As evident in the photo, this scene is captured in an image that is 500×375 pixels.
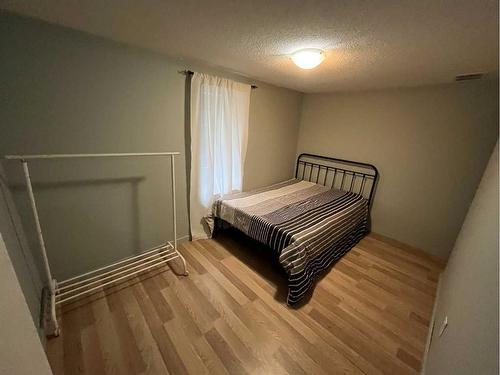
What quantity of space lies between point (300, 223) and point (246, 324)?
39.4 inches

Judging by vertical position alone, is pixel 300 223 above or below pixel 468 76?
below

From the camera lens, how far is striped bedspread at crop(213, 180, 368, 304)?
5.72 feet

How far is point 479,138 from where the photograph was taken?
83.1 inches

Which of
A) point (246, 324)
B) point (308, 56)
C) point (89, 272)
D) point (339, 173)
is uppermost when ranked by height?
point (308, 56)

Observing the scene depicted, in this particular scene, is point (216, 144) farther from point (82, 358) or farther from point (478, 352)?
point (478, 352)

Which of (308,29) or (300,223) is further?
(300,223)

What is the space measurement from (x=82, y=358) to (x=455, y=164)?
3.77 metres

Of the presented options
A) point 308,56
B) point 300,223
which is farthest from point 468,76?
point 300,223

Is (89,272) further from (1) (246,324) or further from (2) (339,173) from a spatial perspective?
(2) (339,173)

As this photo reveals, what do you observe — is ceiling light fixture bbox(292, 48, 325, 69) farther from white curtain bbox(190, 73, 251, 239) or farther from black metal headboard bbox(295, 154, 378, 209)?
black metal headboard bbox(295, 154, 378, 209)

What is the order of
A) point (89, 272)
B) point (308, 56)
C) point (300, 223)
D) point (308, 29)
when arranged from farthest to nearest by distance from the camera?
point (300, 223) → point (89, 272) → point (308, 56) → point (308, 29)

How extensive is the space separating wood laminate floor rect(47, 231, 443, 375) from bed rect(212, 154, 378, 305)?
0.25 meters

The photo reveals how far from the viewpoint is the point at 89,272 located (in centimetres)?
180

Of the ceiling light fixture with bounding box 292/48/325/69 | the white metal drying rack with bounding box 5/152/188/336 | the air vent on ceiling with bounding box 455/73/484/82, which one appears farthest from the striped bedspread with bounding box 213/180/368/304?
the air vent on ceiling with bounding box 455/73/484/82
